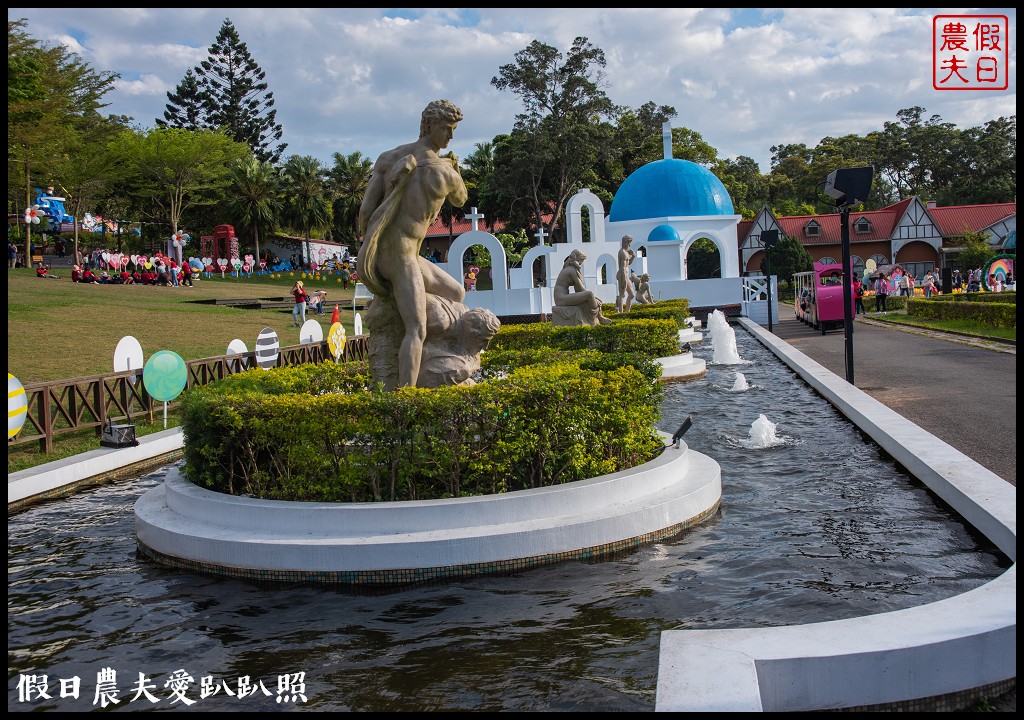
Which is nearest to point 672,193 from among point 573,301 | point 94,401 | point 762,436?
point 573,301

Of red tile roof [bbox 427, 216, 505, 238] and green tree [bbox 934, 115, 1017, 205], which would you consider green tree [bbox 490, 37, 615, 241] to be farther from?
green tree [bbox 934, 115, 1017, 205]

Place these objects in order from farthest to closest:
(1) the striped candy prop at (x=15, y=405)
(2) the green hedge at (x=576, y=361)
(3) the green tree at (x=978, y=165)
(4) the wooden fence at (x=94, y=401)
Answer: (3) the green tree at (x=978, y=165) → (4) the wooden fence at (x=94, y=401) → (1) the striped candy prop at (x=15, y=405) → (2) the green hedge at (x=576, y=361)

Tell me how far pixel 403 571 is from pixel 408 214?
319 centimetres

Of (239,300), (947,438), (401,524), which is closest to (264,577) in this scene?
(401,524)

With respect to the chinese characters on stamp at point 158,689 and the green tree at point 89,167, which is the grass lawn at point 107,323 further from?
the green tree at point 89,167

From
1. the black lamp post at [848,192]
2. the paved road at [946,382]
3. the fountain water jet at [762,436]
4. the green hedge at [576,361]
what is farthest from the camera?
the black lamp post at [848,192]

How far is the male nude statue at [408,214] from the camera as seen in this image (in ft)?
23.3

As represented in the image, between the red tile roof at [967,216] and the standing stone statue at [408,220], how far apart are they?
5678 cm

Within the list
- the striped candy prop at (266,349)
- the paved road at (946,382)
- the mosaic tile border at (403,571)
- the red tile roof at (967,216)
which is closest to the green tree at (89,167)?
the striped candy prop at (266,349)

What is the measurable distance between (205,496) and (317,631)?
1.91 m

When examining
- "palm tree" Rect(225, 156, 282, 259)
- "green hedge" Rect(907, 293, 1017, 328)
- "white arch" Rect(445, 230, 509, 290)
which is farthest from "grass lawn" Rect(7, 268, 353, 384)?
"palm tree" Rect(225, 156, 282, 259)

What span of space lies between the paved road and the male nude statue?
4952 mm

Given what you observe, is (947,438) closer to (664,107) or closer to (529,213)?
(529,213)

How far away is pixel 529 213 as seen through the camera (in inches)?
2264
